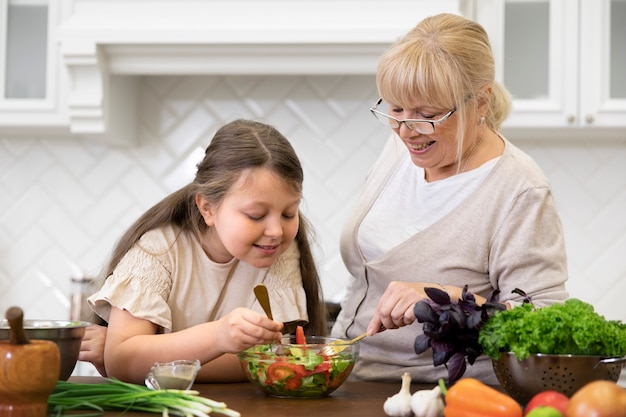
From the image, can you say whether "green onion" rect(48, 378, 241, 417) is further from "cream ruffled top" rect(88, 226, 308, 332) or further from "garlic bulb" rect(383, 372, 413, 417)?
"cream ruffled top" rect(88, 226, 308, 332)

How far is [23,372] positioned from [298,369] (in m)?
0.48

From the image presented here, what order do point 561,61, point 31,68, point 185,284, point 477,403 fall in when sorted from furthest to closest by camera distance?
1. point 31,68
2. point 561,61
3. point 185,284
4. point 477,403

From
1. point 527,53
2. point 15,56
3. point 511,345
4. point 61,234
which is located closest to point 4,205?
point 61,234

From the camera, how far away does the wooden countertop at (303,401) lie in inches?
52.9

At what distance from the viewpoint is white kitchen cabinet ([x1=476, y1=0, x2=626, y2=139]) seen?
→ 9.64 ft

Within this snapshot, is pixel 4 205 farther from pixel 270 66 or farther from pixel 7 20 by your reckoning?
pixel 270 66

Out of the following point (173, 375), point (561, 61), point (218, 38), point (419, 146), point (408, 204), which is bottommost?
point (173, 375)

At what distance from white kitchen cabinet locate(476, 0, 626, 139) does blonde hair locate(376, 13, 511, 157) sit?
1118 millimetres

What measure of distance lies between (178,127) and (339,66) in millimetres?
745

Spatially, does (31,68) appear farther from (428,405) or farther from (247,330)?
(428,405)

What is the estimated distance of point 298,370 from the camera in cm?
148

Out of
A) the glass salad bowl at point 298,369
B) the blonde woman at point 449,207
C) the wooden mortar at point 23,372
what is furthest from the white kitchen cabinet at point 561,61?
the wooden mortar at point 23,372

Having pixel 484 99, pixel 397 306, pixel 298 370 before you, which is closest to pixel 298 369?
pixel 298 370

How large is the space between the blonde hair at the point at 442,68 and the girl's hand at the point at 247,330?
1.82 ft
